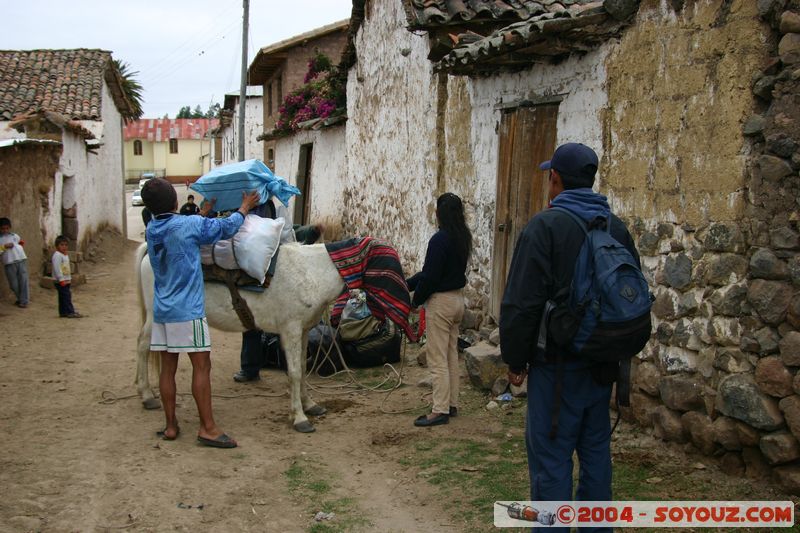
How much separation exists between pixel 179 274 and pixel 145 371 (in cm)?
161

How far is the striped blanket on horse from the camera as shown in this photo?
5.62 meters

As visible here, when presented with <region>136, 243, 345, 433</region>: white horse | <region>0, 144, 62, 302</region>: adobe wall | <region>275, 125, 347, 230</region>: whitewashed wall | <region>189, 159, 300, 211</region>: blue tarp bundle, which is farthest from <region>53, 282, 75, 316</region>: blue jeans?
<region>189, 159, 300, 211</region>: blue tarp bundle

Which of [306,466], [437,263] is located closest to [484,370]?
[437,263]

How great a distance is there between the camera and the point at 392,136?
34.2 ft

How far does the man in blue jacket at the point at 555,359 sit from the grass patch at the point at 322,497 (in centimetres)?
140

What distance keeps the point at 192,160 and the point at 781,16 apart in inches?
2442

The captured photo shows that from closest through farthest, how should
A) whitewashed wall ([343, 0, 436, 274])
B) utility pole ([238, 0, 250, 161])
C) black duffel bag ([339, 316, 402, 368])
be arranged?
black duffel bag ([339, 316, 402, 368])
whitewashed wall ([343, 0, 436, 274])
utility pole ([238, 0, 250, 161])

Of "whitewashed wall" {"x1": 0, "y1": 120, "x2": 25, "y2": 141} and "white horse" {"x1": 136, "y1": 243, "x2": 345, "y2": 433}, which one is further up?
"whitewashed wall" {"x1": 0, "y1": 120, "x2": 25, "y2": 141}

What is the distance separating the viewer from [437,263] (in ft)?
18.2

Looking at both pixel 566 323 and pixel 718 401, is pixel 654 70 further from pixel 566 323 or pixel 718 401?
pixel 566 323

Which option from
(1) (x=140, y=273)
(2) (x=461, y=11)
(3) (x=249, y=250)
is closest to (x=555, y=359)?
(3) (x=249, y=250)

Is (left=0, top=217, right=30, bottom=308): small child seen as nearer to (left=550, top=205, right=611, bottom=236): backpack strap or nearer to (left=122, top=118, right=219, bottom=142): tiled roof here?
(left=550, top=205, right=611, bottom=236): backpack strap

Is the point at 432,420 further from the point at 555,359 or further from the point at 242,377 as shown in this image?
the point at 555,359

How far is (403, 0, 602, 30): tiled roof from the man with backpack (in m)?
5.54
